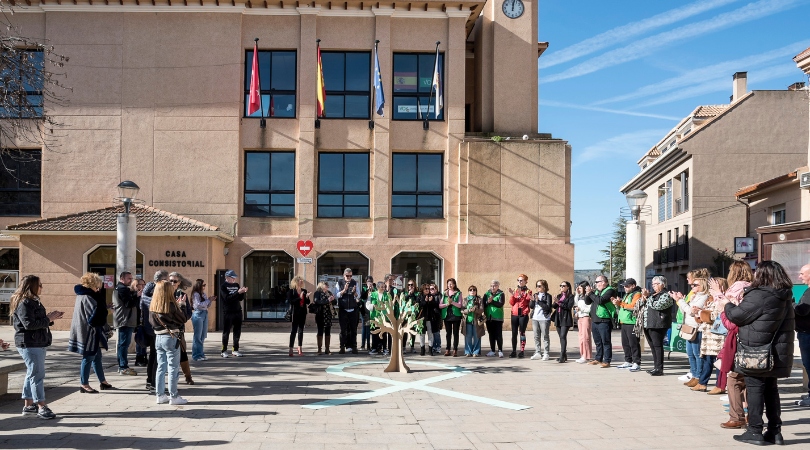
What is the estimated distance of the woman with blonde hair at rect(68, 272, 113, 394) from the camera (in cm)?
1005

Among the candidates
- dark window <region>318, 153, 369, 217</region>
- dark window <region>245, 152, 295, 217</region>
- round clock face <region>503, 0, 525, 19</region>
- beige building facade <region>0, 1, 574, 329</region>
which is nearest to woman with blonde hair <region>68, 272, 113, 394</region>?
beige building facade <region>0, 1, 574, 329</region>

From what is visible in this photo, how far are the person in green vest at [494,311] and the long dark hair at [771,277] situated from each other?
8489 millimetres

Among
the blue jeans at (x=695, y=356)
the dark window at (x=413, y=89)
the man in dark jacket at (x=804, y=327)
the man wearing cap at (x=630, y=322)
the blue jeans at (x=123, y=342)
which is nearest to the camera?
the man in dark jacket at (x=804, y=327)

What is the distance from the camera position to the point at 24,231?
872 inches

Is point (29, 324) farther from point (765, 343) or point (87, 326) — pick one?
point (765, 343)

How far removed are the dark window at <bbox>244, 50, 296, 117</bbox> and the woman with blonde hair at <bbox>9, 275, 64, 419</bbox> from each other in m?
16.8

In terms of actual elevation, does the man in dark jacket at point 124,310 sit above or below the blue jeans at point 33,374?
above

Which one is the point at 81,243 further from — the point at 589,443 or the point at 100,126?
the point at 589,443

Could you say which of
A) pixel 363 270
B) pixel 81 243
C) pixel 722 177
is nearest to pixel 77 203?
pixel 81 243

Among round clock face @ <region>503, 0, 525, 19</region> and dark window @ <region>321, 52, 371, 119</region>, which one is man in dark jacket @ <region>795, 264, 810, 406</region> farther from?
round clock face @ <region>503, 0, 525, 19</region>

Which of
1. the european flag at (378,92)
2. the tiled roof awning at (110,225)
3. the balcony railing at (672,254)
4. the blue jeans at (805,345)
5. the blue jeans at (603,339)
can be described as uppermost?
the european flag at (378,92)

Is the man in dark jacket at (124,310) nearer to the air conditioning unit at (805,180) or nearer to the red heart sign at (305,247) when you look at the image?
the red heart sign at (305,247)

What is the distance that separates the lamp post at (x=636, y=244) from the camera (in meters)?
16.3

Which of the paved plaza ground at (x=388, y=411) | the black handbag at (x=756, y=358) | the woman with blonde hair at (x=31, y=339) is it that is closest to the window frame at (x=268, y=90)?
the paved plaza ground at (x=388, y=411)
